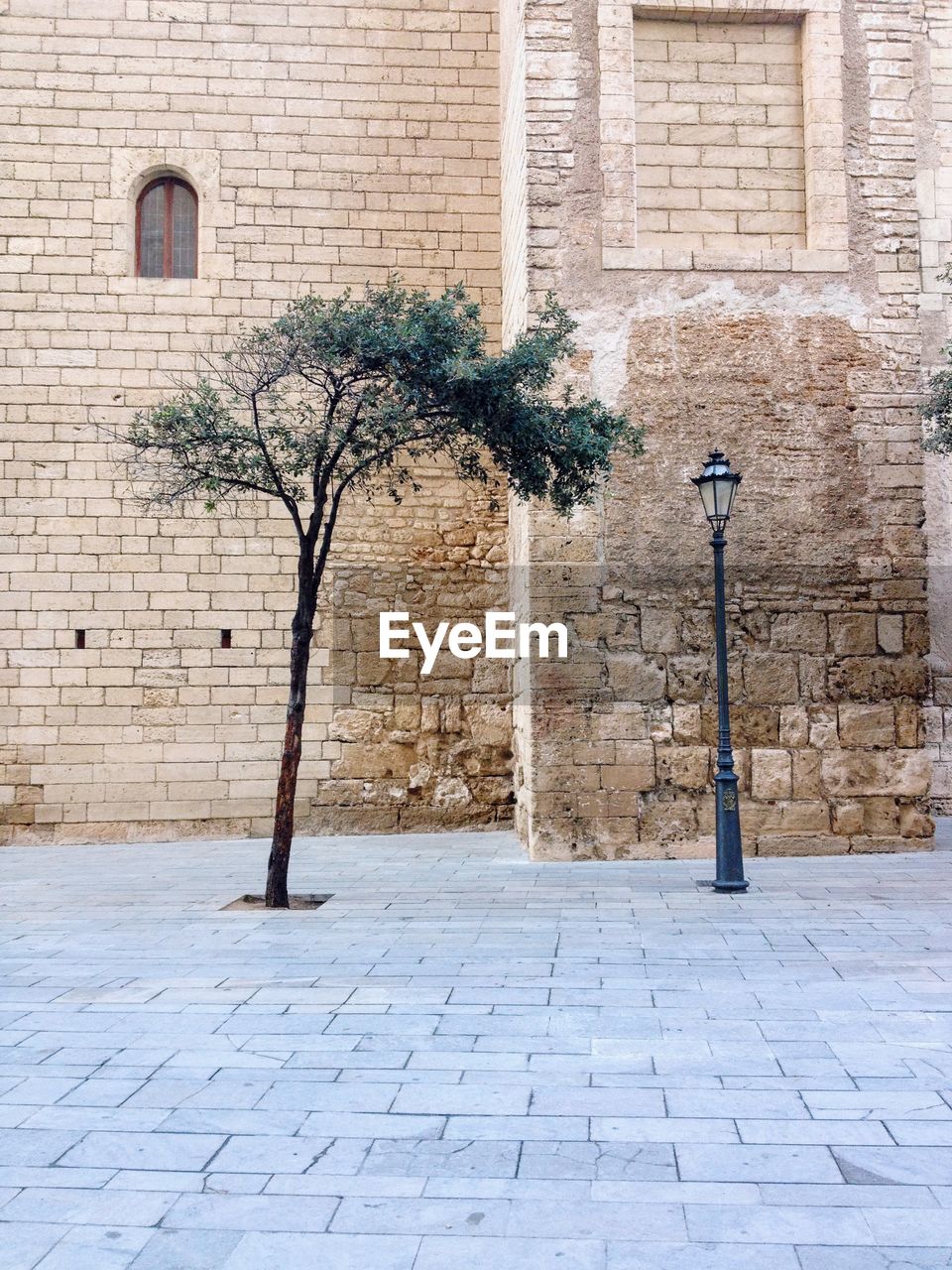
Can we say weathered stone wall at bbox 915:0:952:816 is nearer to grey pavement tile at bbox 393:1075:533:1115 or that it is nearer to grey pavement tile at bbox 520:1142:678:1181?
grey pavement tile at bbox 393:1075:533:1115

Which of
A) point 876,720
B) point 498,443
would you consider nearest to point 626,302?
point 498,443

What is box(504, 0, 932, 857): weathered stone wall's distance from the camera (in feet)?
30.6

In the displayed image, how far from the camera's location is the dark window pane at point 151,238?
11.3 metres

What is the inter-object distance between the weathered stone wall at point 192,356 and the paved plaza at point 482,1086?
3832mm

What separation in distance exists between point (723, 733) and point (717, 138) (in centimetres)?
529

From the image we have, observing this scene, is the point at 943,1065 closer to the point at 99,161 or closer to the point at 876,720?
the point at 876,720

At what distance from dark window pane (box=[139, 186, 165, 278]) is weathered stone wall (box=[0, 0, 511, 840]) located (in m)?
0.18

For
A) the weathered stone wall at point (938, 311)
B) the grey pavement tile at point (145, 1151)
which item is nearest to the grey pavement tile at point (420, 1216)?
the grey pavement tile at point (145, 1151)

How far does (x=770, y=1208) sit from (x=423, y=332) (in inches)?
231

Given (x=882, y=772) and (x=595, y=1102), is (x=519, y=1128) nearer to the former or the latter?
(x=595, y=1102)

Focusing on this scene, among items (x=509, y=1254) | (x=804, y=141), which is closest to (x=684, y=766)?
(x=804, y=141)

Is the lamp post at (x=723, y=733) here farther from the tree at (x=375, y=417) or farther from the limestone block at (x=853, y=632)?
the limestone block at (x=853, y=632)

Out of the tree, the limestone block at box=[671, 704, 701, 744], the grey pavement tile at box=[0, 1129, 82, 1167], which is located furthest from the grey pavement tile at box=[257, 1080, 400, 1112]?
the limestone block at box=[671, 704, 701, 744]

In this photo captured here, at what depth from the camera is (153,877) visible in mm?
8695
